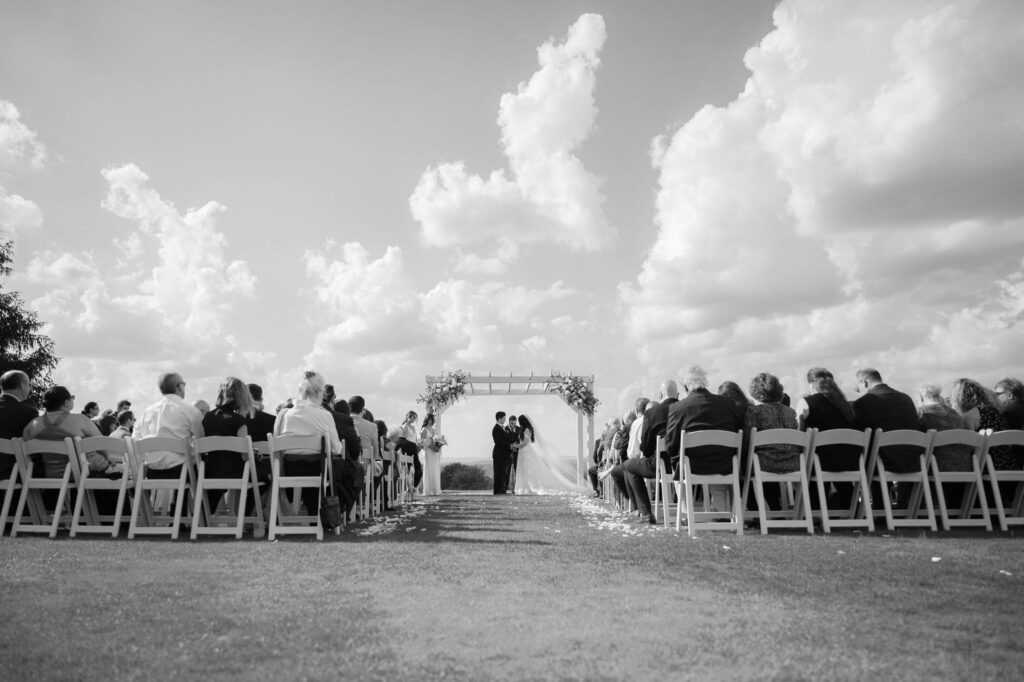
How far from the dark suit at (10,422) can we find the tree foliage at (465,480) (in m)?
18.9

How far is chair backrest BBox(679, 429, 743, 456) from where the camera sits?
793 cm

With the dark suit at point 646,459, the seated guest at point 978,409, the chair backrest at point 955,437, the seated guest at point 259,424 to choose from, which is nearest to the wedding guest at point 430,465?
the dark suit at point 646,459

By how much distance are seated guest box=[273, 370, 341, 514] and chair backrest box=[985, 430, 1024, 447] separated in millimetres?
7012

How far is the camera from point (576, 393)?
24.1m

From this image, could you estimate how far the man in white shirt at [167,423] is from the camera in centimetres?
864

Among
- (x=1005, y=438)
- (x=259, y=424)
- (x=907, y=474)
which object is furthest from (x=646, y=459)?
(x=259, y=424)

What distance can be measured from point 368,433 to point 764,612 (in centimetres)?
885

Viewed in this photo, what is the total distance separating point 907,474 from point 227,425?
743 cm

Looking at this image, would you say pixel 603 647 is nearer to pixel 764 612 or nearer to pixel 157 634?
pixel 764 612

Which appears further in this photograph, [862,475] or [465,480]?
[465,480]

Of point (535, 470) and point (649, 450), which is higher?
point (535, 470)

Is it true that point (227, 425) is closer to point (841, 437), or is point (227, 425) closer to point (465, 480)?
point (841, 437)

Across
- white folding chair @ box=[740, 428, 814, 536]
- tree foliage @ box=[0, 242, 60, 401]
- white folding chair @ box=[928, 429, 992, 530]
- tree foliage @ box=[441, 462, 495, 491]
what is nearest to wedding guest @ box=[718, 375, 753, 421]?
white folding chair @ box=[740, 428, 814, 536]

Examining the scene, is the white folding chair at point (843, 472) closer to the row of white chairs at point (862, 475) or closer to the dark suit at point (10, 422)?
the row of white chairs at point (862, 475)
